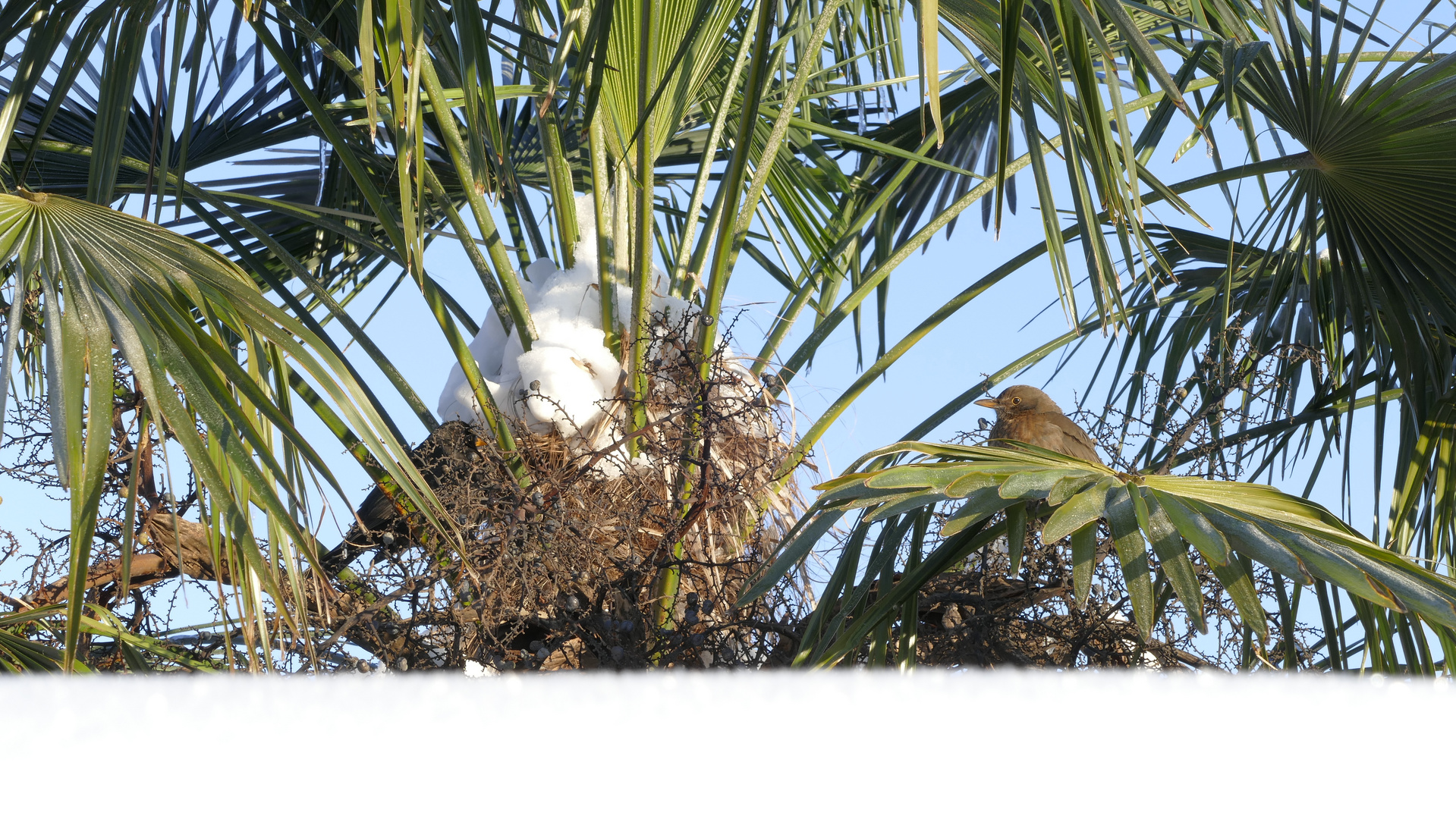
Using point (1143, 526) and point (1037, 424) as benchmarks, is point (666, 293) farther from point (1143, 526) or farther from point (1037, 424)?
point (1143, 526)

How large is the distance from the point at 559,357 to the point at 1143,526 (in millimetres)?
1210

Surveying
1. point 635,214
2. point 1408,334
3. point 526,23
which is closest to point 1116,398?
point 1408,334

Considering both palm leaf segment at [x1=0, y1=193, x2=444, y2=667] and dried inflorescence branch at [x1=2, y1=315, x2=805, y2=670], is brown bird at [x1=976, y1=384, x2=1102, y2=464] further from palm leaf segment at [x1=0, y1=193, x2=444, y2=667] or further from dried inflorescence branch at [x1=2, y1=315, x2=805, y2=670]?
palm leaf segment at [x1=0, y1=193, x2=444, y2=667]

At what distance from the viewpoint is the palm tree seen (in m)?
1.26

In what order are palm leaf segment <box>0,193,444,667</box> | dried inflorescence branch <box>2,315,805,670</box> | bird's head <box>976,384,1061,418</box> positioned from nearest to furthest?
palm leaf segment <box>0,193,444,667</box> → dried inflorescence branch <box>2,315,805,670</box> → bird's head <box>976,384,1061,418</box>

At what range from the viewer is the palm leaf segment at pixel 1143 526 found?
117 cm

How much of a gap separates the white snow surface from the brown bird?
670 millimetres

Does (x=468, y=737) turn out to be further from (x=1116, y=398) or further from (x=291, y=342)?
(x=1116, y=398)

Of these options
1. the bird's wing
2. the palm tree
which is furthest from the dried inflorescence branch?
the bird's wing

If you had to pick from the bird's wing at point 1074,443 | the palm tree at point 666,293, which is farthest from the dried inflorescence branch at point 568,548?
the bird's wing at point 1074,443

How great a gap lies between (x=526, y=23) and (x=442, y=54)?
508mm

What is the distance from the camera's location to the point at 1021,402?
2.29 metres

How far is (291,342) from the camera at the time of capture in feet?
4.30

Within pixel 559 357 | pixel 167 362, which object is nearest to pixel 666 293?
pixel 559 357
